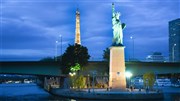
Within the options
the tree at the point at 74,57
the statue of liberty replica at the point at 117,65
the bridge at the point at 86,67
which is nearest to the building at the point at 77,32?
the tree at the point at 74,57

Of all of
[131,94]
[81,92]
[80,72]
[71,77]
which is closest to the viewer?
[131,94]

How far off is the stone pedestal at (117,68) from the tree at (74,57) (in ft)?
75.5

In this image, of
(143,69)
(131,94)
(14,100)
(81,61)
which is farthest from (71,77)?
(131,94)

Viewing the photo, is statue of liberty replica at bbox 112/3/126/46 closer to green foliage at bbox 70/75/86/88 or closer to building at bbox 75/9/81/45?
green foliage at bbox 70/75/86/88

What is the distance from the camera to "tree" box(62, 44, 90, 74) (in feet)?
323

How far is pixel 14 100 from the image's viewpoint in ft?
251

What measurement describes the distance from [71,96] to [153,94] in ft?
46.9

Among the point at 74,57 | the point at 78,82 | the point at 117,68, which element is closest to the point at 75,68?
the point at 74,57

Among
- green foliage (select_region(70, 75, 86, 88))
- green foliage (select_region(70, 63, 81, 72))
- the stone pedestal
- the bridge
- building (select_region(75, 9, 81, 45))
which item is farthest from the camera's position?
building (select_region(75, 9, 81, 45))

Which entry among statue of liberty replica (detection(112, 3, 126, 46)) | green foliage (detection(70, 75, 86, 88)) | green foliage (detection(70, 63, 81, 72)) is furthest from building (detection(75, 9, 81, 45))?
statue of liberty replica (detection(112, 3, 126, 46))

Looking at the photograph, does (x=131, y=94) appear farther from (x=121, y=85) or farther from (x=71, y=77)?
(x=71, y=77)

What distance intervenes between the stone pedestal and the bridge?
869 inches

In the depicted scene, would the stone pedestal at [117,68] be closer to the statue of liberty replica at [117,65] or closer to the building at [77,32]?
the statue of liberty replica at [117,65]

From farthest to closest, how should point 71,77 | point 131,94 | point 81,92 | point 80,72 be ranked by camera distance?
1. point 80,72
2. point 71,77
3. point 81,92
4. point 131,94
